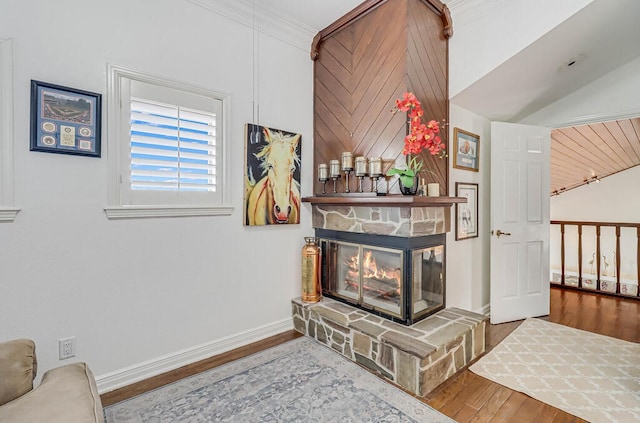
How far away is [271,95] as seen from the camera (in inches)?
115

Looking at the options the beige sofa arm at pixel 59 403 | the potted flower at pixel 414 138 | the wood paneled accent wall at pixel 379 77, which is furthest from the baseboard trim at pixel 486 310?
the beige sofa arm at pixel 59 403

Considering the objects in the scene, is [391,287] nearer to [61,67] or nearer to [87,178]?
[87,178]

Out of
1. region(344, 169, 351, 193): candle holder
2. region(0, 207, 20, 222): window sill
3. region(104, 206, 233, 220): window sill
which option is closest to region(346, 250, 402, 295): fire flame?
region(344, 169, 351, 193): candle holder

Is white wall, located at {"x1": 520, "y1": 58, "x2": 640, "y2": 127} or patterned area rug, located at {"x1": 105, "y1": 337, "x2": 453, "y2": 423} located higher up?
white wall, located at {"x1": 520, "y1": 58, "x2": 640, "y2": 127}

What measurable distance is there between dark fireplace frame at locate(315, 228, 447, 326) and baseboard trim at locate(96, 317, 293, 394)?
0.69 m

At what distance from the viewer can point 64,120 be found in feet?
6.27

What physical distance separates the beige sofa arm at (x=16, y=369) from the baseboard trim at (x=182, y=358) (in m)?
0.81

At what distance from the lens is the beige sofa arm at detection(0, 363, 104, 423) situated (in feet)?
3.71

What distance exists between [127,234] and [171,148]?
0.71 metres

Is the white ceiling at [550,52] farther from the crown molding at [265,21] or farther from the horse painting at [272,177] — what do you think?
the horse painting at [272,177]

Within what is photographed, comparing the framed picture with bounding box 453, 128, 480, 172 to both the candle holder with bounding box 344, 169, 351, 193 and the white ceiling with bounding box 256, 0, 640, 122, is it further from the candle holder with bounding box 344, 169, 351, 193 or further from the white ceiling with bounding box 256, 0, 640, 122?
the candle holder with bounding box 344, 169, 351, 193

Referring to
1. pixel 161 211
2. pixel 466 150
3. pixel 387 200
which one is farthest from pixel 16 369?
pixel 466 150

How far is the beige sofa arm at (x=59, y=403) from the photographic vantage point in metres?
1.13

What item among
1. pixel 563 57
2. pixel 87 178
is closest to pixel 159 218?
pixel 87 178
